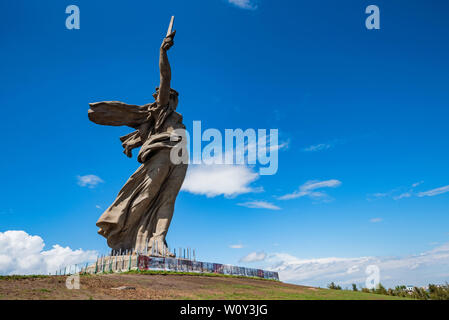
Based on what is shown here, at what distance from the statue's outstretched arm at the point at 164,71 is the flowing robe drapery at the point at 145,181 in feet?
1.97

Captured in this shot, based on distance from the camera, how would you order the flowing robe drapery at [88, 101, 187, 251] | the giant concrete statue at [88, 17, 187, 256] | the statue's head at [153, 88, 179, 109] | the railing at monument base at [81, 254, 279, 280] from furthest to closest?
the statue's head at [153, 88, 179, 109] → the flowing robe drapery at [88, 101, 187, 251] → the giant concrete statue at [88, 17, 187, 256] → the railing at monument base at [81, 254, 279, 280]

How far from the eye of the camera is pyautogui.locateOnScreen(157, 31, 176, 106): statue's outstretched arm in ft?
50.3

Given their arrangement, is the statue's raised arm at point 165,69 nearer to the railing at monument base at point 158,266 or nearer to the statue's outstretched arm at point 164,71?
the statue's outstretched arm at point 164,71

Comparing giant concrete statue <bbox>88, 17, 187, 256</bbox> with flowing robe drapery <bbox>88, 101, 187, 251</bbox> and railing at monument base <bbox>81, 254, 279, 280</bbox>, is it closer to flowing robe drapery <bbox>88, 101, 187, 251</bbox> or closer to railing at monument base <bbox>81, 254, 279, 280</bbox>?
flowing robe drapery <bbox>88, 101, 187, 251</bbox>

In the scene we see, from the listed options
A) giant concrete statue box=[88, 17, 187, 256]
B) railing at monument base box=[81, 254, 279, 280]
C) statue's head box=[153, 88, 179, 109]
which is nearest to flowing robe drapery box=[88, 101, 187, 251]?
giant concrete statue box=[88, 17, 187, 256]

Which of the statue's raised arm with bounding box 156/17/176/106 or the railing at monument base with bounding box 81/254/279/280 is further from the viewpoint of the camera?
the statue's raised arm with bounding box 156/17/176/106

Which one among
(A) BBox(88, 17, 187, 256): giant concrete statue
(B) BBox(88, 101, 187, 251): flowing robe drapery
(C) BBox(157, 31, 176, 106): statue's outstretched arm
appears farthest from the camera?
(B) BBox(88, 101, 187, 251): flowing robe drapery

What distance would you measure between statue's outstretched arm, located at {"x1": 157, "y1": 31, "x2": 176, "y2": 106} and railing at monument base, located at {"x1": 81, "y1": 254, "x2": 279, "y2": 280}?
8241mm

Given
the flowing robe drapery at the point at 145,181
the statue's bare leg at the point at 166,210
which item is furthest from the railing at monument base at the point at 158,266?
the flowing robe drapery at the point at 145,181

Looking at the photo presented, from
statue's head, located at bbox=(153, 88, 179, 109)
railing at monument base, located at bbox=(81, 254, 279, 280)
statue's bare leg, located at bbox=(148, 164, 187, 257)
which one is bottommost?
railing at monument base, located at bbox=(81, 254, 279, 280)

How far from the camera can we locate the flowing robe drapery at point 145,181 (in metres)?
16.0

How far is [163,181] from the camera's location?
17094 millimetres
